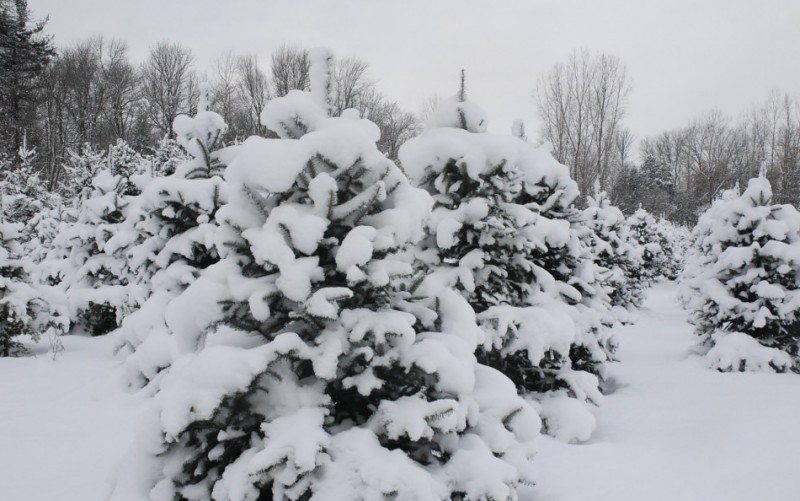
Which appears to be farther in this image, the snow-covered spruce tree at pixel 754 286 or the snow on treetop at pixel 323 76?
the snow-covered spruce tree at pixel 754 286

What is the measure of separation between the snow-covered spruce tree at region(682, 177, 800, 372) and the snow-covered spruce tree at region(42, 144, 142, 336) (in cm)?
926

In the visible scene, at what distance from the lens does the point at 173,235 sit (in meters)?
5.55

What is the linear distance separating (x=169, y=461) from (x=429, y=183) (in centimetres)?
379

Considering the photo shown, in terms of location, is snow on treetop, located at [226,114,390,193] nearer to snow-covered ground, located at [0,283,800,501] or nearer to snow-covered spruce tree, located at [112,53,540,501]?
snow-covered spruce tree, located at [112,53,540,501]

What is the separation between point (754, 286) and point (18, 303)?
10.2 metres

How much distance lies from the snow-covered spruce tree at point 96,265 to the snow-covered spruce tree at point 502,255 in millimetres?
5758

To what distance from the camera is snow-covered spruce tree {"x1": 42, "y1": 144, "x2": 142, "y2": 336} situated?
8.14 m

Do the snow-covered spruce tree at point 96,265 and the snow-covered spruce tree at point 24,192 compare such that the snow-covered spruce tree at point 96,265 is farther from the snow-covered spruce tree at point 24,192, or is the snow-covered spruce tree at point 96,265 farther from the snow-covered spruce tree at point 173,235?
the snow-covered spruce tree at point 24,192

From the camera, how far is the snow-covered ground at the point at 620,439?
10.9 feet

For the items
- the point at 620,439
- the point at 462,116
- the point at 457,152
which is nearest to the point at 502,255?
the point at 457,152

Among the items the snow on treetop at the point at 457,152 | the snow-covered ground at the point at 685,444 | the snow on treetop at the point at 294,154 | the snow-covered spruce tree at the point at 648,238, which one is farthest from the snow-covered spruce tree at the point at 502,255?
the snow-covered spruce tree at the point at 648,238

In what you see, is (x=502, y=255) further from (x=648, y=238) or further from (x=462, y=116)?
(x=648, y=238)

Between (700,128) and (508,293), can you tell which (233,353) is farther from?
(700,128)

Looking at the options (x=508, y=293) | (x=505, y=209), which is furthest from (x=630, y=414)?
(x=505, y=209)
